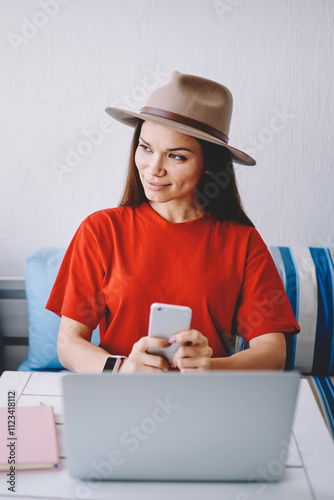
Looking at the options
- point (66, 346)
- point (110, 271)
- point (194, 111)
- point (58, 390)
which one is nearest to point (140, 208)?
point (110, 271)

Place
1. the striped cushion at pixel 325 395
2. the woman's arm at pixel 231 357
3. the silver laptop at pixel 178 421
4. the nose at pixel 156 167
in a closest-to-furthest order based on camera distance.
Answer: the silver laptop at pixel 178 421, the woman's arm at pixel 231 357, the nose at pixel 156 167, the striped cushion at pixel 325 395

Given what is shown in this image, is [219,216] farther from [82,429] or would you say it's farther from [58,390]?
[82,429]

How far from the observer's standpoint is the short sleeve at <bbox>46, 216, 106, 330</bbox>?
130 centimetres

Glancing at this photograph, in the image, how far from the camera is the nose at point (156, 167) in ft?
4.10

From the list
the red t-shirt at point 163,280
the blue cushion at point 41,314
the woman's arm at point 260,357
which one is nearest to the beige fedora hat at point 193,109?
the red t-shirt at point 163,280

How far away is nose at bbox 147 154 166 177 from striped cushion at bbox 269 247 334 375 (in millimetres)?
862

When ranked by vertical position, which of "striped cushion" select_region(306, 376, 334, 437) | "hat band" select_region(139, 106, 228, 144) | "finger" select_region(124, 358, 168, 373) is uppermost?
"hat band" select_region(139, 106, 228, 144)

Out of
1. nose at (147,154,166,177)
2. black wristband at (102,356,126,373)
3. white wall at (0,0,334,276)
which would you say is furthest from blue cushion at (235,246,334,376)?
black wristband at (102,356,126,373)

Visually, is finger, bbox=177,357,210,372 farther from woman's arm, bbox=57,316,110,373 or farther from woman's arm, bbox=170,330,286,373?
woman's arm, bbox=57,316,110,373

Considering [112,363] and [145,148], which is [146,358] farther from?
[145,148]

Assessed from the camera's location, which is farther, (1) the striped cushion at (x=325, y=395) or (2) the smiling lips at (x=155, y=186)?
(1) the striped cushion at (x=325, y=395)

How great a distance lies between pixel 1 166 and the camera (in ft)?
6.86

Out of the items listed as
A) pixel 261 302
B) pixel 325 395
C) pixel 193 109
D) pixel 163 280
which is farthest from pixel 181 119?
pixel 325 395

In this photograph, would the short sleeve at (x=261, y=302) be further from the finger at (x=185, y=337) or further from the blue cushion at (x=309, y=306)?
the blue cushion at (x=309, y=306)
